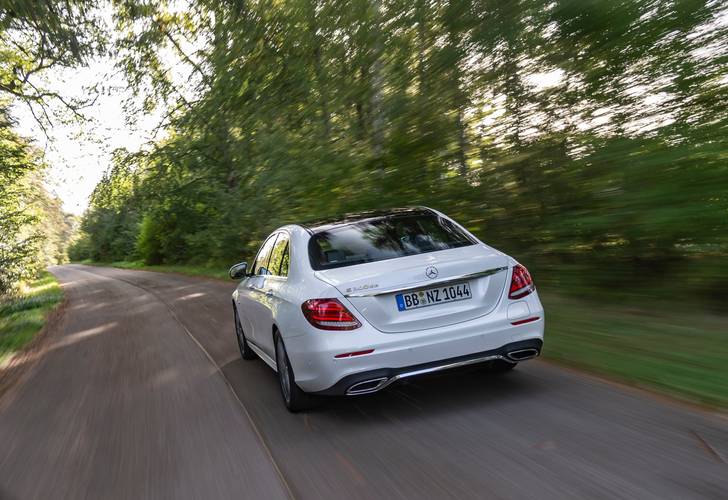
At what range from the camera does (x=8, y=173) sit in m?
21.5

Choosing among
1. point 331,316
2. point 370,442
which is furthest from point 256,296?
point 370,442

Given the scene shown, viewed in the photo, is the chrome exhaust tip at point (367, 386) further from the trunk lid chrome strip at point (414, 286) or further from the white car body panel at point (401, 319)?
the trunk lid chrome strip at point (414, 286)

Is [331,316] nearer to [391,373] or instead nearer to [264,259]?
[391,373]

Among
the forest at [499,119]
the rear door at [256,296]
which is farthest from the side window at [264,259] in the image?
the forest at [499,119]

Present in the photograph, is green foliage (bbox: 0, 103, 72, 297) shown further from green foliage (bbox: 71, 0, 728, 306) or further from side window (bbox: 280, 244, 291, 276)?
side window (bbox: 280, 244, 291, 276)

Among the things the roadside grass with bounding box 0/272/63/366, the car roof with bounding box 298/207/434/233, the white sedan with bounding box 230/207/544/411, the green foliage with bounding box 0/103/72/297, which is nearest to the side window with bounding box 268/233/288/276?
the car roof with bounding box 298/207/434/233

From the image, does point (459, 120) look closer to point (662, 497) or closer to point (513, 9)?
point (513, 9)

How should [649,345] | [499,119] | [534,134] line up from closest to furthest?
[649,345] < [534,134] < [499,119]

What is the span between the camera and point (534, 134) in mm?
9531

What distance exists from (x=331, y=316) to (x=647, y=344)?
10.7 feet

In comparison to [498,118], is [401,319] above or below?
below

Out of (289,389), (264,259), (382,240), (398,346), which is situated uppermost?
(382,240)

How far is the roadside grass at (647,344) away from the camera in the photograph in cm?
494

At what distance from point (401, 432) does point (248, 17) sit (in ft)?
38.8
